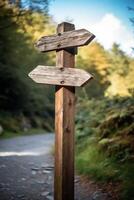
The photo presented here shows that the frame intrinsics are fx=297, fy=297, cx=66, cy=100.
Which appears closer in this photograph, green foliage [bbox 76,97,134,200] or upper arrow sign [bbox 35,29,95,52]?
upper arrow sign [bbox 35,29,95,52]

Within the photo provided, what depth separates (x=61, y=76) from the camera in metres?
4.79

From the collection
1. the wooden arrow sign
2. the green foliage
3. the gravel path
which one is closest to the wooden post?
the wooden arrow sign

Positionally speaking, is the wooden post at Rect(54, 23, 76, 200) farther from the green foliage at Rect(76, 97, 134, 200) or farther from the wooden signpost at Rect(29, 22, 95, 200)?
the green foliage at Rect(76, 97, 134, 200)

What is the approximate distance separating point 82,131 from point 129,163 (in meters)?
4.64

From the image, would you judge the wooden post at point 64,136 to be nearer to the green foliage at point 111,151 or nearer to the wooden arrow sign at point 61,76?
the wooden arrow sign at point 61,76

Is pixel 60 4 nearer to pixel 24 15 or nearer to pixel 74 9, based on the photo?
pixel 74 9

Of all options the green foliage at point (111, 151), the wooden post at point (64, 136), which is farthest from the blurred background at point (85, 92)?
the wooden post at point (64, 136)

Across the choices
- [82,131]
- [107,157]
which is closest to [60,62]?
[107,157]

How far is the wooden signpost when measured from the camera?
470 centimetres

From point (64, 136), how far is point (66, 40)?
1.54 m

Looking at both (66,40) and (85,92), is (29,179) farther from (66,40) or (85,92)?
(85,92)

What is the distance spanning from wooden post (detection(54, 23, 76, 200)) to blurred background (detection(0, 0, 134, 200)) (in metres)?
1.76

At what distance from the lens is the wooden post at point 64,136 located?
4.72 m

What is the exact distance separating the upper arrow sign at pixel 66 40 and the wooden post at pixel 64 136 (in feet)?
0.39
